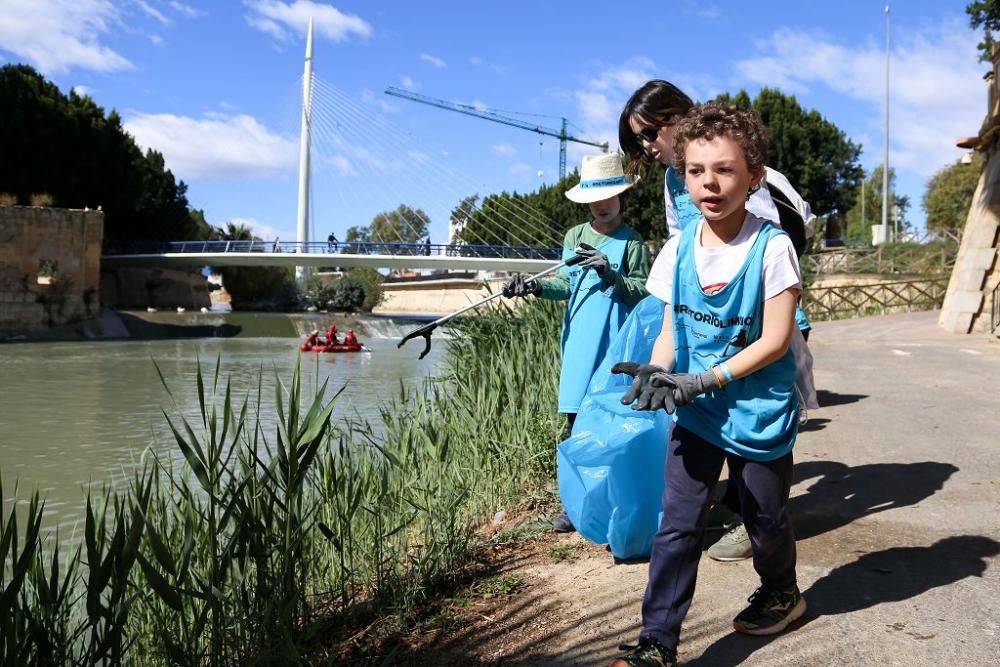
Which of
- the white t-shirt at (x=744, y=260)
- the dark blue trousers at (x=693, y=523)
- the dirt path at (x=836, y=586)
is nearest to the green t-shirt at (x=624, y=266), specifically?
the dirt path at (x=836, y=586)

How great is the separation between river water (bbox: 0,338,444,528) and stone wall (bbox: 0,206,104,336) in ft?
12.9

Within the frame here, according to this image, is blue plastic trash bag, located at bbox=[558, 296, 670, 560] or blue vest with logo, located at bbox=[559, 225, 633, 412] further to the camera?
blue vest with logo, located at bbox=[559, 225, 633, 412]

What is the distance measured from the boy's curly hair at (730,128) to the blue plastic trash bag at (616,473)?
0.98 metres

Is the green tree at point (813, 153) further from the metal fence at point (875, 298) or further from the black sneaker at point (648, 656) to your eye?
the black sneaker at point (648, 656)

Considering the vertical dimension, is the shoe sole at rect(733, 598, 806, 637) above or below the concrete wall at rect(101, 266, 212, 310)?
below

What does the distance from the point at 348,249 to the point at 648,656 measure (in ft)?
162

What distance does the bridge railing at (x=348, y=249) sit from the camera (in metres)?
45.1

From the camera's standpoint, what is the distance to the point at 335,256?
156 feet

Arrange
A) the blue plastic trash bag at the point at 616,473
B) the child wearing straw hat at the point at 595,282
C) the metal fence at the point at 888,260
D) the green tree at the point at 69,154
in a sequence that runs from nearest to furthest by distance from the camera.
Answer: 1. the blue plastic trash bag at the point at 616,473
2. the child wearing straw hat at the point at 595,282
3. the metal fence at the point at 888,260
4. the green tree at the point at 69,154

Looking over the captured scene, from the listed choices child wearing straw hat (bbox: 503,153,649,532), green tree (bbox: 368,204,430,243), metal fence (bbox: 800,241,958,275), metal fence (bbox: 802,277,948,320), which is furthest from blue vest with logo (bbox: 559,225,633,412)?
green tree (bbox: 368,204,430,243)

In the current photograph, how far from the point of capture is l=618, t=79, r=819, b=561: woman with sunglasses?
3074mm

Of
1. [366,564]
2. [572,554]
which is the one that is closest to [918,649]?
[572,554]

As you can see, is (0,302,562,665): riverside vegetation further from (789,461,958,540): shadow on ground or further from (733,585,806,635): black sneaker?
(789,461,958,540): shadow on ground

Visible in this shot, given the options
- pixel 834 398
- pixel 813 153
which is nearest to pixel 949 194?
pixel 813 153
